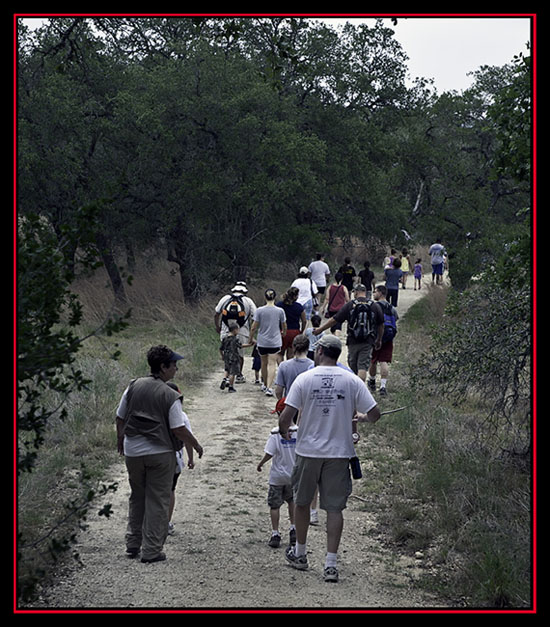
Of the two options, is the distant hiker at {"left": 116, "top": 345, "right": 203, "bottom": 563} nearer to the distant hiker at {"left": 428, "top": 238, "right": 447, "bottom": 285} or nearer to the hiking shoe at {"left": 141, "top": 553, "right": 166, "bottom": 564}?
the hiking shoe at {"left": 141, "top": 553, "right": 166, "bottom": 564}

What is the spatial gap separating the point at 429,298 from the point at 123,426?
734 inches

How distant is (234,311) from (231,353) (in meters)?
0.69

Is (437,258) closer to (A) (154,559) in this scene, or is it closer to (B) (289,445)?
(B) (289,445)

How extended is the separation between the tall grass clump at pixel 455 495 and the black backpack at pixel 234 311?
9.03 ft

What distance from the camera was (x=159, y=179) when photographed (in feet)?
75.0

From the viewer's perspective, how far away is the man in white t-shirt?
620 centimetres

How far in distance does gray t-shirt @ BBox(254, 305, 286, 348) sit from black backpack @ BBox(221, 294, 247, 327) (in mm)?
1103

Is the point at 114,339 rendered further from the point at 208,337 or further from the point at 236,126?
the point at 236,126

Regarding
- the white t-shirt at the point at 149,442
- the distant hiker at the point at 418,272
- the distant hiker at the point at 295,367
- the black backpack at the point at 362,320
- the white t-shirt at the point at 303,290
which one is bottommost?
the white t-shirt at the point at 149,442

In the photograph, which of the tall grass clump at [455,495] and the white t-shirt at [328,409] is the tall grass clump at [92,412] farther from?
the tall grass clump at [455,495]

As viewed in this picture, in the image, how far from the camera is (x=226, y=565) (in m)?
6.55

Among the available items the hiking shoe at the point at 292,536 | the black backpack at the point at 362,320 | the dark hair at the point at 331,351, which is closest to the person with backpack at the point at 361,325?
the black backpack at the point at 362,320

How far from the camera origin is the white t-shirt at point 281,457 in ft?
22.4

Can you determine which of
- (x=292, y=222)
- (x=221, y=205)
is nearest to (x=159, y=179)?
(x=221, y=205)
